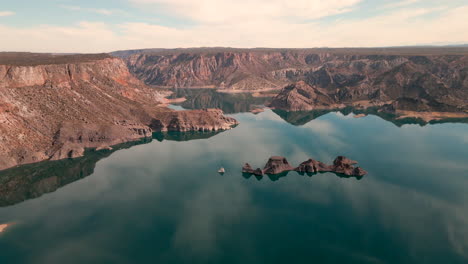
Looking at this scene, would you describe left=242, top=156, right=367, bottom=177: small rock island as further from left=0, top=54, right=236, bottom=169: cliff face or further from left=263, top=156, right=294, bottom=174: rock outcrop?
left=0, top=54, right=236, bottom=169: cliff face

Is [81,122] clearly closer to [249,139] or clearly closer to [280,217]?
[249,139]

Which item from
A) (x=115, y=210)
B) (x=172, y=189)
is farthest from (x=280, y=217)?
(x=115, y=210)

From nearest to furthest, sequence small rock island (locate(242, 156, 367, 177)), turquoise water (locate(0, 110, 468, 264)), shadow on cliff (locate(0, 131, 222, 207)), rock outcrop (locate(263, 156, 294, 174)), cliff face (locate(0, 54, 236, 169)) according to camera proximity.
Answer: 1. turquoise water (locate(0, 110, 468, 264))
2. shadow on cliff (locate(0, 131, 222, 207))
3. small rock island (locate(242, 156, 367, 177))
4. rock outcrop (locate(263, 156, 294, 174))
5. cliff face (locate(0, 54, 236, 169))

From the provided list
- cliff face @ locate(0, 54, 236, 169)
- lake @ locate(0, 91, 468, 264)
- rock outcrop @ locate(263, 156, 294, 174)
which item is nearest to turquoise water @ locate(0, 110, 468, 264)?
lake @ locate(0, 91, 468, 264)

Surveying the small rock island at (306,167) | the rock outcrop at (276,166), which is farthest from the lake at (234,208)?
the small rock island at (306,167)

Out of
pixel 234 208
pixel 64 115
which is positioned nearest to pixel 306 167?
pixel 234 208

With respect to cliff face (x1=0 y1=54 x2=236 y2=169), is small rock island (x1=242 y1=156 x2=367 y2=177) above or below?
below

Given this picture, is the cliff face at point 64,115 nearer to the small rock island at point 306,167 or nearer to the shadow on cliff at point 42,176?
the shadow on cliff at point 42,176
